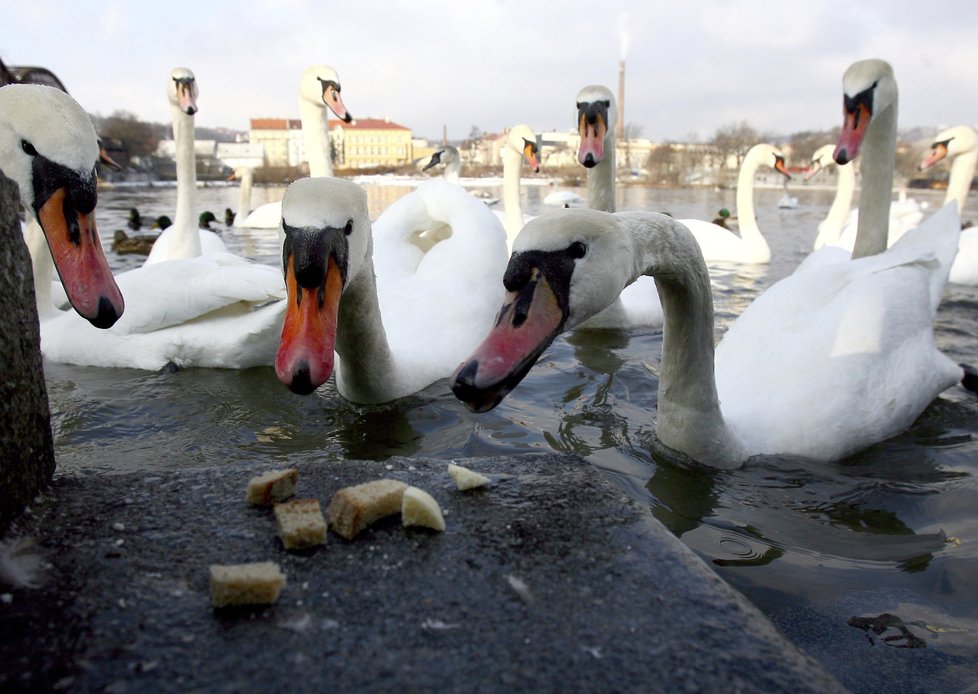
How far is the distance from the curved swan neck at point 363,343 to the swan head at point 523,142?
7.08 meters

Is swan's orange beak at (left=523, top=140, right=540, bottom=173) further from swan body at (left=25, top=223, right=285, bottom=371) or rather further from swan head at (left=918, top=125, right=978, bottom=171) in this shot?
swan body at (left=25, top=223, right=285, bottom=371)

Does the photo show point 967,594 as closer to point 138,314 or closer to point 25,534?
point 25,534

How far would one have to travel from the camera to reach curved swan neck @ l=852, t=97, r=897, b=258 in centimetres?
567

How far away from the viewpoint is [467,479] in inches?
81.0

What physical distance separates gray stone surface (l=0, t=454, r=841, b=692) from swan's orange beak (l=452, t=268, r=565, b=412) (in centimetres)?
29

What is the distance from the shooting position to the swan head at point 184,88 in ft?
24.4

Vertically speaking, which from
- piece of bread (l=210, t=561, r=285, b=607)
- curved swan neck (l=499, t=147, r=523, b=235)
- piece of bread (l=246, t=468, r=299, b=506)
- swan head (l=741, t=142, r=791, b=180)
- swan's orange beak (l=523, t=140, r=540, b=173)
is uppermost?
swan head (l=741, t=142, r=791, b=180)

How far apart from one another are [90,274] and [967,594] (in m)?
3.15

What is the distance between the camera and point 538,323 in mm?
2119

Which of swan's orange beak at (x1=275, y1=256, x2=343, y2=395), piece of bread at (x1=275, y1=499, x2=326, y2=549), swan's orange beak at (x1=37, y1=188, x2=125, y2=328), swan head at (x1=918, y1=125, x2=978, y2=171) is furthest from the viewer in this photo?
swan head at (x1=918, y1=125, x2=978, y2=171)

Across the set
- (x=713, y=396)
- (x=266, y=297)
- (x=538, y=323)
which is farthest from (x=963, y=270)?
(x=538, y=323)

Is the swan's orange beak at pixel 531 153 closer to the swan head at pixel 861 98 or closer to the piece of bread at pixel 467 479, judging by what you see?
the swan head at pixel 861 98

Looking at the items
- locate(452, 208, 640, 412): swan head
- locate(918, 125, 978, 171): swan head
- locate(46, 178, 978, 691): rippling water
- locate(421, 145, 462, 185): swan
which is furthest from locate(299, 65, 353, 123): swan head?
locate(918, 125, 978, 171): swan head

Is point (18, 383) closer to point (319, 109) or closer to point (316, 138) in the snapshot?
point (316, 138)
